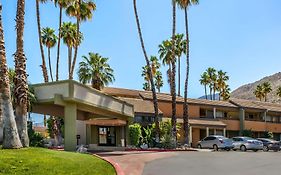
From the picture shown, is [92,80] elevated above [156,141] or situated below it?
above

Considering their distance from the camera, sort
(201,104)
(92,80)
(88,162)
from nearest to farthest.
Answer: (88,162) < (92,80) < (201,104)

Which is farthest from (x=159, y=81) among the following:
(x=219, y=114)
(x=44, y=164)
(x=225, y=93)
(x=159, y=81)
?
(x=44, y=164)

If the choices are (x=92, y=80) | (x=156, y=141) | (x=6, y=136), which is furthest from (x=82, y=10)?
(x=6, y=136)

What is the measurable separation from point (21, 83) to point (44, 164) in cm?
641

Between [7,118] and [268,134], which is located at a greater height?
[7,118]

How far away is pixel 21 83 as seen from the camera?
68.6 feet

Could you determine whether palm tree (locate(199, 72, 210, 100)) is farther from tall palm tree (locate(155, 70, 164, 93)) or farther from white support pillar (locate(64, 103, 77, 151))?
white support pillar (locate(64, 103, 77, 151))

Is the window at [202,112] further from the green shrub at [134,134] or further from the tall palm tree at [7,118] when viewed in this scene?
the tall palm tree at [7,118]

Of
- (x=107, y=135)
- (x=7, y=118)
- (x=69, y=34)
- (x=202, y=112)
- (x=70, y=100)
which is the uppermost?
(x=69, y=34)

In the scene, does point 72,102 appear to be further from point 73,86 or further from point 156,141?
point 156,141

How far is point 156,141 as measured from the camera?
4097 centimetres

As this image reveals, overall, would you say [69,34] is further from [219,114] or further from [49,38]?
[219,114]

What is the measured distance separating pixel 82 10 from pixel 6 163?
3370 centimetres

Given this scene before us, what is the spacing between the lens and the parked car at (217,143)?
40.8 m
